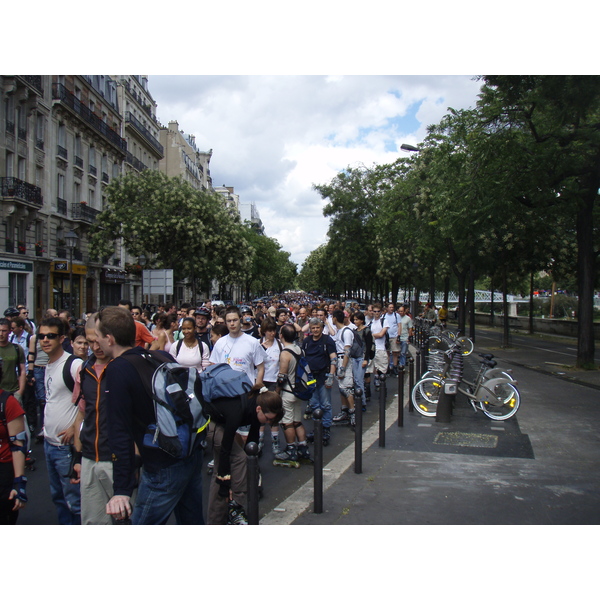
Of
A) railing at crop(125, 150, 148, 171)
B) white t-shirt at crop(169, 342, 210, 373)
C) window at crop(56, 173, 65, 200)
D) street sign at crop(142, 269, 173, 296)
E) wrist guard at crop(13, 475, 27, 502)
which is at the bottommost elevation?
wrist guard at crop(13, 475, 27, 502)

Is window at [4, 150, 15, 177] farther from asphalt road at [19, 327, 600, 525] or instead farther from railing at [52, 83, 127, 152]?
asphalt road at [19, 327, 600, 525]

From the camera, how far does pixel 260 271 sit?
66250 millimetres

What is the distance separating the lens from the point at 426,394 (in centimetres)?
994

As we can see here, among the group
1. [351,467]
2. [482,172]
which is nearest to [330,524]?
[351,467]

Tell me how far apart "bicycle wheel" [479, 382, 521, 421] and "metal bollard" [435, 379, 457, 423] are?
69 centimetres

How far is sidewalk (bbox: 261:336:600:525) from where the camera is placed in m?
5.11

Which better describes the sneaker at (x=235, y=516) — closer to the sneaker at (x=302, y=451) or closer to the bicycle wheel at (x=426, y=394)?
the sneaker at (x=302, y=451)

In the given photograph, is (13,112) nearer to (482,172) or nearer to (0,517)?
(482,172)

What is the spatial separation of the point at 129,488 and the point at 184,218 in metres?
28.7

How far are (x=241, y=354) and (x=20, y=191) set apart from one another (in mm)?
24039

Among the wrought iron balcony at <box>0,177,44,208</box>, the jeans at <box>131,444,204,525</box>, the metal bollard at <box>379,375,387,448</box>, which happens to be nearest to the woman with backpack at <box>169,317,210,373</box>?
the metal bollard at <box>379,375,387,448</box>

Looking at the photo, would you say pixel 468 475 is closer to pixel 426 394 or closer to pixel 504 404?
pixel 504 404

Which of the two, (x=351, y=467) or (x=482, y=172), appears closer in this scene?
(x=351, y=467)

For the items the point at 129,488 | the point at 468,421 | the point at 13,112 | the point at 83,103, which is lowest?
the point at 468,421
